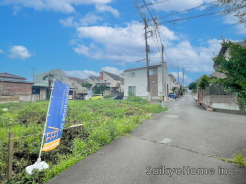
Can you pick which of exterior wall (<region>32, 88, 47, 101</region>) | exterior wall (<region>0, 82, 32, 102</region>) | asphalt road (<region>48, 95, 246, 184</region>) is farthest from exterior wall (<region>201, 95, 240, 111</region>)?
exterior wall (<region>32, 88, 47, 101</region>)

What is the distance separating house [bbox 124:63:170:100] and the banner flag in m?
20.0

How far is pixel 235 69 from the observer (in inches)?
109

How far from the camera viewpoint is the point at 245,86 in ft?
8.00

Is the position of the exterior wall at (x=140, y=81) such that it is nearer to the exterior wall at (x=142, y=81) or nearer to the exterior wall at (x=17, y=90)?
the exterior wall at (x=142, y=81)

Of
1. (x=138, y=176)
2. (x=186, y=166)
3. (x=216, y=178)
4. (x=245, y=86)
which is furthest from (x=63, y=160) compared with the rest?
(x=245, y=86)

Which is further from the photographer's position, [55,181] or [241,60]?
[241,60]

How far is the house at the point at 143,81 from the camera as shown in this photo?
22534mm

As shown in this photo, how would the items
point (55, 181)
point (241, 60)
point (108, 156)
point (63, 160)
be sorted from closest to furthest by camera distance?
point (55, 181)
point (241, 60)
point (63, 160)
point (108, 156)

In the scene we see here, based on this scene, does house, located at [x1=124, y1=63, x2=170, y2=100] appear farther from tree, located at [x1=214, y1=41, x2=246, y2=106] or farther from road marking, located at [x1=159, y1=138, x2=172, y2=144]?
tree, located at [x1=214, y1=41, x2=246, y2=106]

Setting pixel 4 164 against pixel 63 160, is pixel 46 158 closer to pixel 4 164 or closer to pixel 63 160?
pixel 63 160

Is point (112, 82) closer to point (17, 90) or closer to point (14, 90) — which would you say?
point (17, 90)

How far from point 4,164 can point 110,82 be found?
121 ft

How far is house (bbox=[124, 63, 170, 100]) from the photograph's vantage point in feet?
73.9

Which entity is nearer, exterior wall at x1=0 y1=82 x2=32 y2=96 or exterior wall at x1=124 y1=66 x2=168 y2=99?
exterior wall at x1=0 y1=82 x2=32 y2=96
